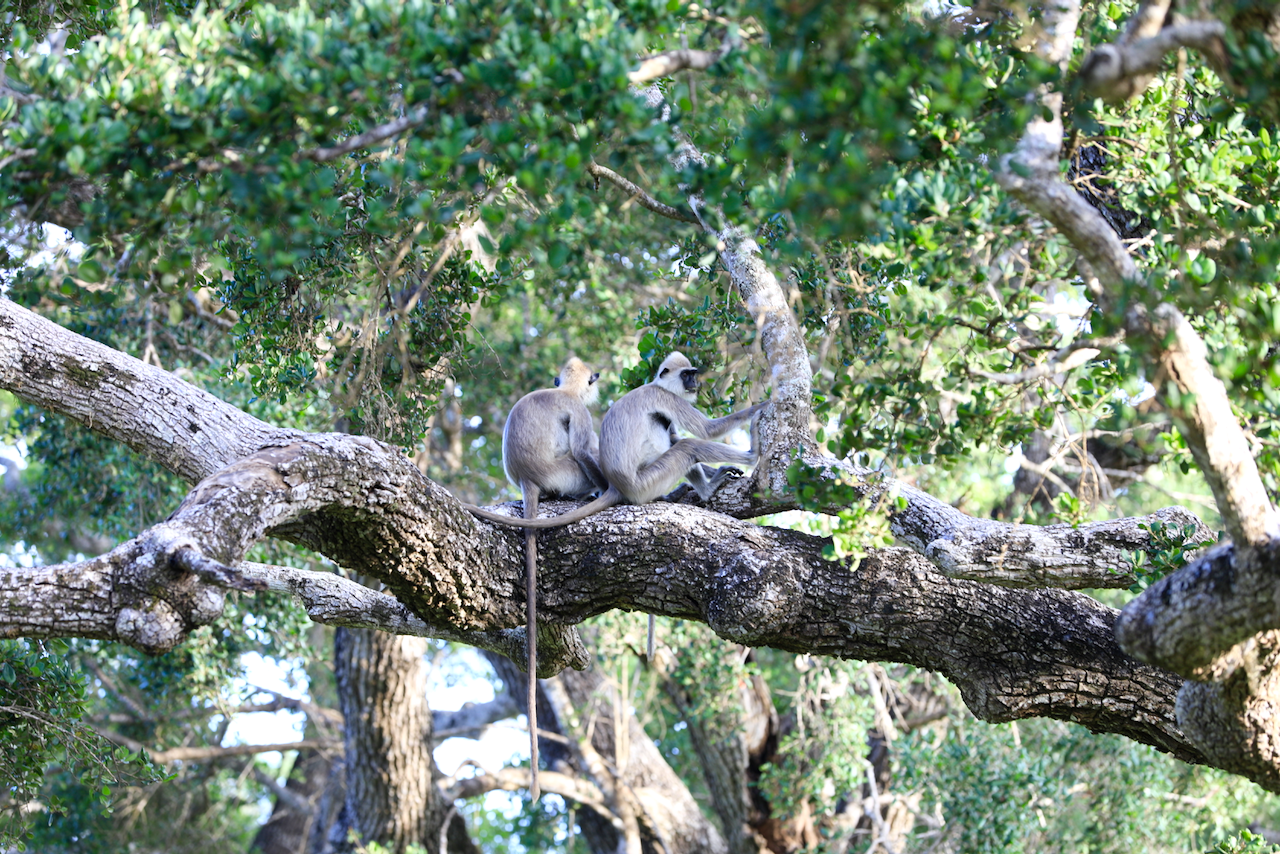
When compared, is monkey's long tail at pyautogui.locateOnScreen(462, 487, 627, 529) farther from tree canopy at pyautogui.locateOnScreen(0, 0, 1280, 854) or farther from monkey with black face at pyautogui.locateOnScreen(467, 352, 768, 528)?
monkey with black face at pyautogui.locateOnScreen(467, 352, 768, 528)

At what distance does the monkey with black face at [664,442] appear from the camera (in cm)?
515

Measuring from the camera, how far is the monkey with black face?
5.15 metres

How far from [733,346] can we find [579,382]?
879 millimetres

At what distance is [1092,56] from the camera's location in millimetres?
2453

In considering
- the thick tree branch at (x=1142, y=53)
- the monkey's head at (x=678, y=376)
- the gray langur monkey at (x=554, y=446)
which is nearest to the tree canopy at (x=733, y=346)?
the thick tree branch at (x=1142, y=53)

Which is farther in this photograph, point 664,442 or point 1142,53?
point 664,442

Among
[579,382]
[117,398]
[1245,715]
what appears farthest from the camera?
[579,382]

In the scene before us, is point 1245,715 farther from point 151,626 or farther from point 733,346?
point 151,626

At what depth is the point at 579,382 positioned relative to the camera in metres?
5.81

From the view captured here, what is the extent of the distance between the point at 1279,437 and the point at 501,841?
34.1 feet

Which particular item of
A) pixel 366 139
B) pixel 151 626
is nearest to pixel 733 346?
pixel 366 139

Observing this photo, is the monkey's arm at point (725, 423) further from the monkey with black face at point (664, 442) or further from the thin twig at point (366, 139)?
the thin twig at point (366, 139)

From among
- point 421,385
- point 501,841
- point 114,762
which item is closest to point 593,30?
point 421,385

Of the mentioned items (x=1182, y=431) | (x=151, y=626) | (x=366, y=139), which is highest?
(x=366, y=139)
